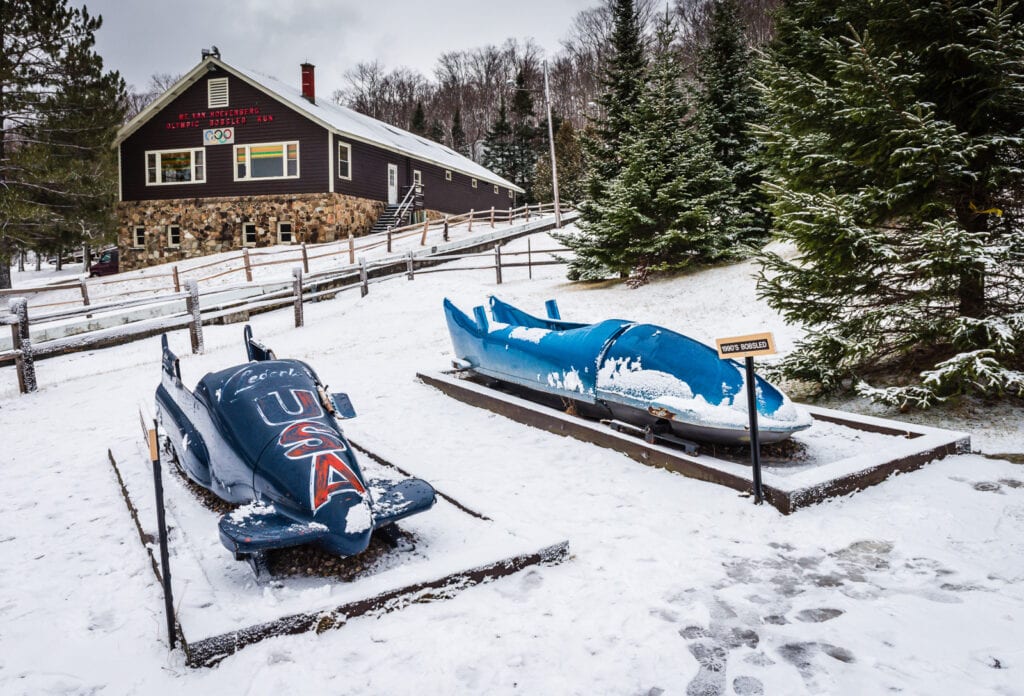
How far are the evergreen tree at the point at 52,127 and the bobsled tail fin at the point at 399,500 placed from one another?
1937cm

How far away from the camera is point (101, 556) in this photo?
3.57 meters

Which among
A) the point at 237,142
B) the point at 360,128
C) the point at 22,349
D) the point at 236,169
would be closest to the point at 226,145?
the point at 237,142

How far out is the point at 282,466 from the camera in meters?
3.19

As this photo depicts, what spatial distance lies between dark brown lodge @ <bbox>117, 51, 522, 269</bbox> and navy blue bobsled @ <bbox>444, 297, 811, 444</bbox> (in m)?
20.0

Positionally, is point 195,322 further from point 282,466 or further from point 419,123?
point 419,123

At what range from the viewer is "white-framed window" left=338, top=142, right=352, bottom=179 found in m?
24.5

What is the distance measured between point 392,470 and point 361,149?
2355cm

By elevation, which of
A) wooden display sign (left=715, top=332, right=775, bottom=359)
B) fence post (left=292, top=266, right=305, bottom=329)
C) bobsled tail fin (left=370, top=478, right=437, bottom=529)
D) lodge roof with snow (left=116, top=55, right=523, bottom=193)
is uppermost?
lodge roof with snow (left=116, top=55, right=523, bottom=193)

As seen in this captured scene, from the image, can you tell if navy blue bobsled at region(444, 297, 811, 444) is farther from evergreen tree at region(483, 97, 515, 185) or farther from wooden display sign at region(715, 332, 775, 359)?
evergreen tree at region(483, 97, 515, 185)

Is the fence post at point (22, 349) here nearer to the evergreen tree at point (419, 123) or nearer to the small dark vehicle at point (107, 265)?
the small dark vehicle at point (107, 265)

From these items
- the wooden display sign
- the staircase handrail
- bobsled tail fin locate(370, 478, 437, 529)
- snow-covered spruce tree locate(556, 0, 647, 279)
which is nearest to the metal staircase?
the staircase handrail

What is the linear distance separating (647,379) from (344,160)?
74.1 ft

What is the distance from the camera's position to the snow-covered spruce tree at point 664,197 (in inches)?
479

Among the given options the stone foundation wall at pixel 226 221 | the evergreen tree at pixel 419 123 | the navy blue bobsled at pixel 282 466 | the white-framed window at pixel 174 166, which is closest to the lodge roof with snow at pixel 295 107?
the white-framed window at pixel 174 166
